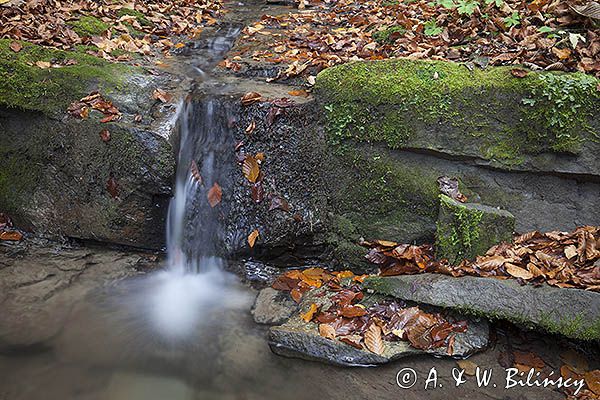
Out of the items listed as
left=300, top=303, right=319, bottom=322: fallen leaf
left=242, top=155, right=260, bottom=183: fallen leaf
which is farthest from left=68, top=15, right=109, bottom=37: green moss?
left=300, top=303, right=319, bottom=322: fallen leaf

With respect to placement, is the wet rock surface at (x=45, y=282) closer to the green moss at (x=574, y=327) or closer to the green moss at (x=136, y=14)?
the green moss at (x=574, y=327)

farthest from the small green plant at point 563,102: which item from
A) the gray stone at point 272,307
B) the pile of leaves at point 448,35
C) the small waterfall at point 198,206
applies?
the small waterfall at point 198,206

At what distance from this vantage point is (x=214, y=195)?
511 cm

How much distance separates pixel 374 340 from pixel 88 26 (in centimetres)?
587

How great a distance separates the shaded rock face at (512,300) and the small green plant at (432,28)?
10.9 feet

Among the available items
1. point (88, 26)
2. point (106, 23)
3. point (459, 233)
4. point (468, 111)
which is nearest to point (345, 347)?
point (459, 233)

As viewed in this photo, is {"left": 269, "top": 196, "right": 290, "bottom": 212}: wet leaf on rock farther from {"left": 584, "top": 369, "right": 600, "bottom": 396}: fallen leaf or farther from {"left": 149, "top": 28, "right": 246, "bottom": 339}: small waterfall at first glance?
{"left": 584, "top": 369, "right": 600, "bottom": 396}: fallen leaf

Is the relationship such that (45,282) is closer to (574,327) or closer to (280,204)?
(280,204)

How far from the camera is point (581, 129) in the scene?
4285 mm

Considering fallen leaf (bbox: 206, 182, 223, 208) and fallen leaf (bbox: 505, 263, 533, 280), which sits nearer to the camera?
fallen leaf (bbox: 505, 263, 533, 280)

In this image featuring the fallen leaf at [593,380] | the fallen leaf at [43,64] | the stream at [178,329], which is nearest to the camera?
the fallen leaf at [593,380]

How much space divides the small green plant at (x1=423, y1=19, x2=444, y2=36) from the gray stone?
374 centimetres

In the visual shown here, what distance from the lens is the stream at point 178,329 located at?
3.48 metres

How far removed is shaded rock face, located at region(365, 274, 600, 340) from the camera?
3377 mm
